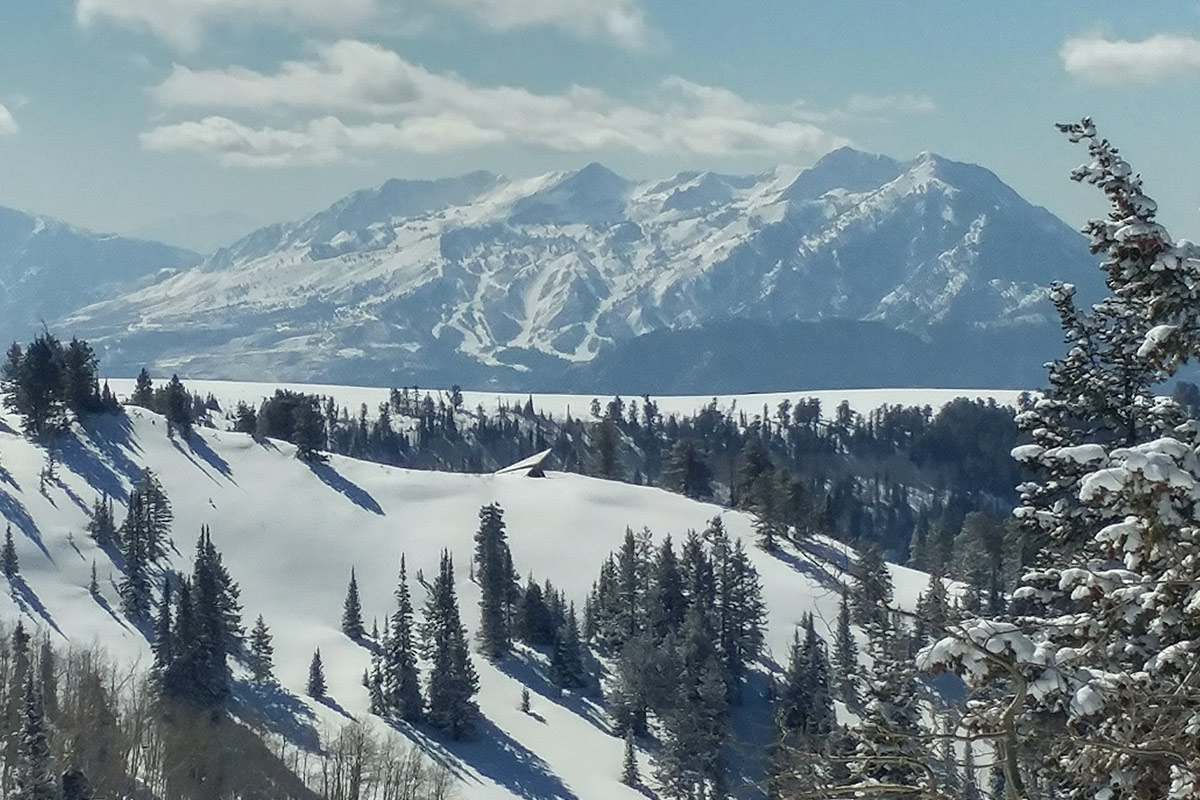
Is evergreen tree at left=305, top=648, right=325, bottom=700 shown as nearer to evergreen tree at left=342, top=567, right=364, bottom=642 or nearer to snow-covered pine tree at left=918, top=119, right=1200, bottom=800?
evergreen tree at left=342, top=567, right=364, bottom=642

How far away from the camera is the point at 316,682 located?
91.1 m

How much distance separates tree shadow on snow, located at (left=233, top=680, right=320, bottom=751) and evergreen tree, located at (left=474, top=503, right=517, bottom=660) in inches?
821

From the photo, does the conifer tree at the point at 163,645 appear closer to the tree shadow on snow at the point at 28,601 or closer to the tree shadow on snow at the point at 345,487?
the tree shadow on snow at the point at 28,601

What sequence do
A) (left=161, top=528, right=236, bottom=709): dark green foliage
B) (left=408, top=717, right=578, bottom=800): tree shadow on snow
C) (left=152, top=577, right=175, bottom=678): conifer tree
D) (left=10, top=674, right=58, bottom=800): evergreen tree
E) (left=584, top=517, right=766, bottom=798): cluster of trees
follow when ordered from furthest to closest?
(left=152, top=577, right=175, bottom=678): conifer tree, (left=408, top=717, right=578, bottom=800): tree shadow on snow, (left=584, top=517, right=766, bottom=798): cluster of trees, (left=161, top=528, right=236, bottom=709): dark green foliage, (left=10, top=674, right=58, bottom=800): evergreen tree

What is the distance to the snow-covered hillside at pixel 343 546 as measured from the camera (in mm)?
90688

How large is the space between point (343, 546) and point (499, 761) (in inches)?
1825

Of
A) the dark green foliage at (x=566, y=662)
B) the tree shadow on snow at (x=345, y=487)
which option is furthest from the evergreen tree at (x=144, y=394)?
the dark green foliage at (x=566, y=662)

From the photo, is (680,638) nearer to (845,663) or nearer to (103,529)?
(103,529)

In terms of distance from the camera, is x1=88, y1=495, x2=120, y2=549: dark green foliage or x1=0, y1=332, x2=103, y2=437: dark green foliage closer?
x1=88, y1=495, x2=120, y2=549: dark green foliage

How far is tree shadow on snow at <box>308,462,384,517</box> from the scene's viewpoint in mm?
137000

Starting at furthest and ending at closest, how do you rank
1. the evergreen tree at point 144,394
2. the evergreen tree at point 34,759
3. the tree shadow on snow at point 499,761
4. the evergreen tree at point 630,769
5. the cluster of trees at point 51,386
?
the evergreen tree at point 144,394 → the cluster of trees at point 51,386 → the evergreen tree at point 630,769 → the tree shadow on snow at point 499,761 → the evergreen tree at point 34,759

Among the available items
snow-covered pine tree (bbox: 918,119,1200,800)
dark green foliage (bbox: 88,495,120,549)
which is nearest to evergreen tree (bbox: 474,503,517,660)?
dark green foliage (bbox: 88,495,120,549)

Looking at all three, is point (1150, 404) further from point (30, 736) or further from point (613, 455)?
point (613, 455)

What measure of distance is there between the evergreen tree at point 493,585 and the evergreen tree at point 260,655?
18978 millimetres
